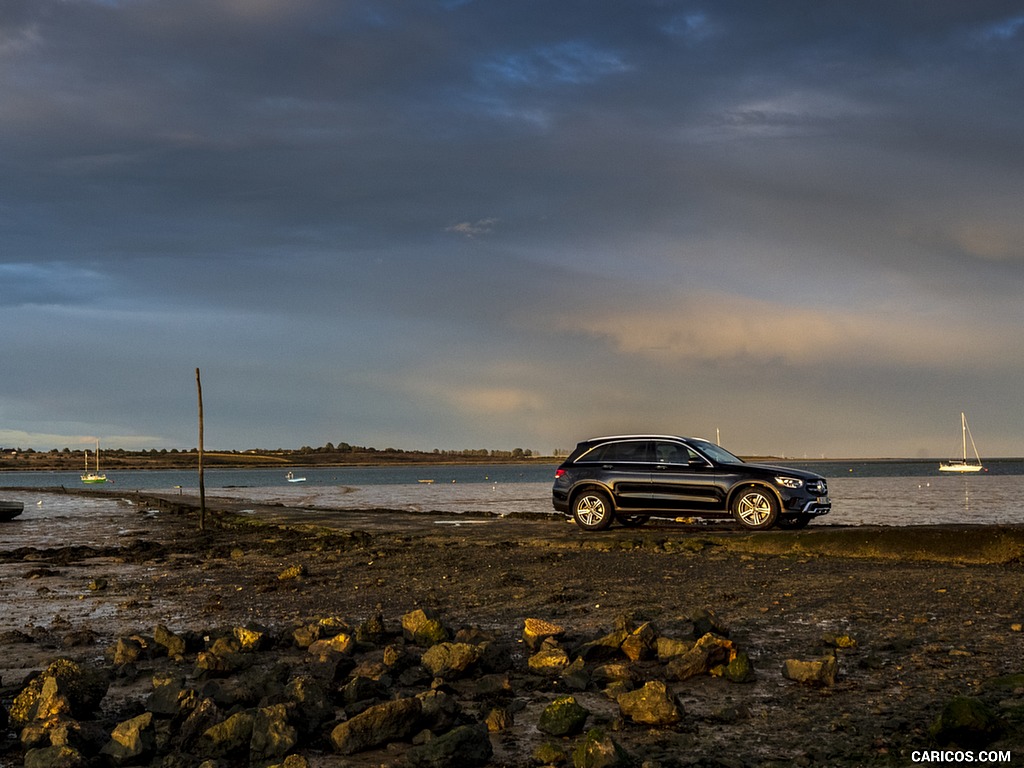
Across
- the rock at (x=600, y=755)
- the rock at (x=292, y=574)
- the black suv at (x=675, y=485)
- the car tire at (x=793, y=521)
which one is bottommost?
the rock at (x=292, y=574)

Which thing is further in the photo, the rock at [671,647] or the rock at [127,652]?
the rock at [127,652]

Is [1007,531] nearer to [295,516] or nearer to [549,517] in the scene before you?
[549,517]

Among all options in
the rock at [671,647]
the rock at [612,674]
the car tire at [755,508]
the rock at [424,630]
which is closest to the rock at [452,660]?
the rock at [612,674]

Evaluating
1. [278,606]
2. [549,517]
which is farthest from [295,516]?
[278,606]

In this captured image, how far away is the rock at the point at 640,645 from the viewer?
7.42 meters

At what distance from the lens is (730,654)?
277 inches

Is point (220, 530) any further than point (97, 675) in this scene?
Yes

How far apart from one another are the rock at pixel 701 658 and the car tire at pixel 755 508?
1177cm

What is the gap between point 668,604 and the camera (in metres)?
10.3

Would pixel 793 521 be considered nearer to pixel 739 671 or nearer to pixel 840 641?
pixel 840 641

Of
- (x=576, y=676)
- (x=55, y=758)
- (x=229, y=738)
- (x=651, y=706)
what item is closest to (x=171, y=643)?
(x=229, y=738)

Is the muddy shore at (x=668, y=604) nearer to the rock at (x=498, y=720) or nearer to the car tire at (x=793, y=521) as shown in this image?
the rock at (x=498, y=720)

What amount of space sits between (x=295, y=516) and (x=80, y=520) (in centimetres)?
896

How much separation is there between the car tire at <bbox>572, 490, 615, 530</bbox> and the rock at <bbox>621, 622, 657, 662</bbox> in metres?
12.3
